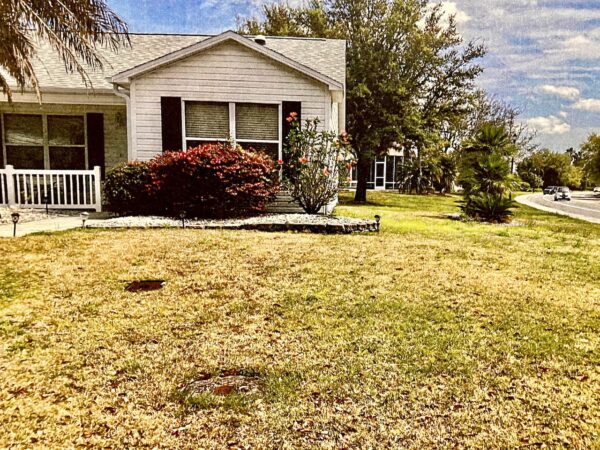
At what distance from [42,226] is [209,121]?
14.8ft

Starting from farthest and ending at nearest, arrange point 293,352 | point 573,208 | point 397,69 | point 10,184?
1. point 573,208
2. point 397,69
3. point 10,184
4. point 293,352

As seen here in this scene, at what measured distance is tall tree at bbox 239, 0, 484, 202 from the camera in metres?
20.1

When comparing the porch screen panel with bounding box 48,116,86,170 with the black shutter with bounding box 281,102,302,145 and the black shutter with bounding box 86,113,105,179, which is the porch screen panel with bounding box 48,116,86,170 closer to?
the black shutter with bounding box 86,113,105,179

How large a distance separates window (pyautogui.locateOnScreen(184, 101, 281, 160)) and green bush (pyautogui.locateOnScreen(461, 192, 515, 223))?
6327 millimetres

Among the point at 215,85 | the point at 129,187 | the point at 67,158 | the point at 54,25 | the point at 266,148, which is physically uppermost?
the point at 54,25

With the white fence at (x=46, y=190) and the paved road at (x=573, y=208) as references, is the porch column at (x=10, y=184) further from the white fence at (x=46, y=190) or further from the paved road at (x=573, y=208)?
the paved road at (x=573, y=208)

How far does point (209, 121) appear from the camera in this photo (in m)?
10.9

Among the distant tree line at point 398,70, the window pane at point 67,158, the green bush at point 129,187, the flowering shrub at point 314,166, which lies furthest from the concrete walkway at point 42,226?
the distant tree line at point 398,70

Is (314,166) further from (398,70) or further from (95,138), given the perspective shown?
(398,70)

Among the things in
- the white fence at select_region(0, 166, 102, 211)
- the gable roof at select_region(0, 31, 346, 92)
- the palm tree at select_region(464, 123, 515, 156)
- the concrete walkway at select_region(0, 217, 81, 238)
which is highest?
the gable roof at select_region(0, 31, 346, 92)

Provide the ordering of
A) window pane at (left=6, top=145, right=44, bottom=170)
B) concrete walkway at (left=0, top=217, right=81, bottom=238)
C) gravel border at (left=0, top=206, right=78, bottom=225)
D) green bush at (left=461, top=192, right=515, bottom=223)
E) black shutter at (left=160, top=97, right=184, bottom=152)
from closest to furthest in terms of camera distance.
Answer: concrete walkway at (left=0, top=217, right=81, bottom=238)
gravel border at (left=0, top=206, right=78, bottom=225)
black shutter at (left=160, top=97, right=184, bottom=152)
window pane at (left=6, top=145, right=44, bottom=170)
green bush at (left=461, top=192, right=515, bottom=223)

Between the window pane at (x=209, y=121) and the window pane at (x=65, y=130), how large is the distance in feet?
12.9

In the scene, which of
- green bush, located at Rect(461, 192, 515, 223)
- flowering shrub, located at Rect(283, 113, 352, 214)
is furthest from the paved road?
flowering shrub, located at Rect(283, 113, 352, 214)

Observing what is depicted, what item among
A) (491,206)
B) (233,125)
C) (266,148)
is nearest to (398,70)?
(491,206)
